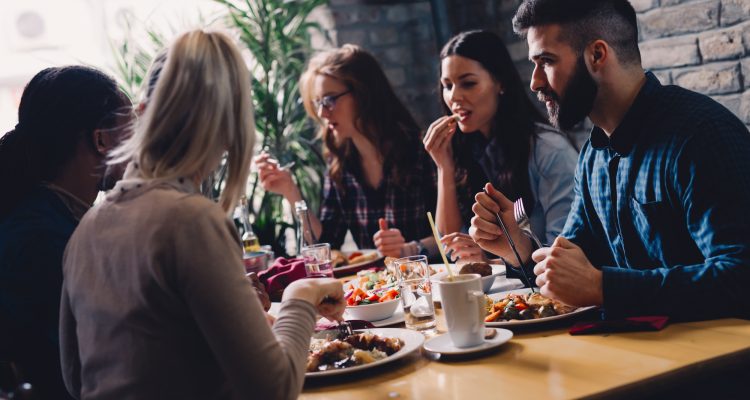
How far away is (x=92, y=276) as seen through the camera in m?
1.23

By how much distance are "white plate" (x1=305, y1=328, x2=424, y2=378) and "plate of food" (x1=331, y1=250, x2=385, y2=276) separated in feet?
2.92

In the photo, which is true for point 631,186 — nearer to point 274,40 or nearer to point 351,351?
point 351,351

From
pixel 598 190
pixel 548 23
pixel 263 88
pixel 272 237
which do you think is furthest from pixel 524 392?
pixel 263 88

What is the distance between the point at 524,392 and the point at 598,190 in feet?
2.74

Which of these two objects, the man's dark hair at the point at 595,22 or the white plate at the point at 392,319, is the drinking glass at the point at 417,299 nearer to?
the white plate at the point at 392,319

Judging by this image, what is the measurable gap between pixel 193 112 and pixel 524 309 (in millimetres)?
791

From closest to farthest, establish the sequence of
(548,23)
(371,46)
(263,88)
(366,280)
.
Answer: (548,23) → (366,280) → (263,88) → (371,46)

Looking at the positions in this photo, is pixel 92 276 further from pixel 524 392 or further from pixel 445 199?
pixel 445 199

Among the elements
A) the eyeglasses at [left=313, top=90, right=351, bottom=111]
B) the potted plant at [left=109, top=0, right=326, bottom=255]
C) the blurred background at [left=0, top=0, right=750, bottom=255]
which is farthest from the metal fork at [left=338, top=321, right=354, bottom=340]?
the potted plant at [left=109, top=0, right=326, bottom=255]

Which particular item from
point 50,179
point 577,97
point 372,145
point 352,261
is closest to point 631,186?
point 577,97

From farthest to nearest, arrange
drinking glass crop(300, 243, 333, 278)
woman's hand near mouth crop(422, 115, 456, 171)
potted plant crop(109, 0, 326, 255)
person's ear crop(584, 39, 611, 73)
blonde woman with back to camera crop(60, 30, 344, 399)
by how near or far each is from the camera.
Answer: potted plant crop(109, 0, 326, 255)
woman's hand near mouth crop(422, 115, 456, 171)
drinking glass crop(300, 243, 333, 278)
person's ear crop(584, 39, 611, 73)
blonde woman with back to camera crop(60, 30, 344, 399)

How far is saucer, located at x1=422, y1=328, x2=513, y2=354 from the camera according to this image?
4.70 feet

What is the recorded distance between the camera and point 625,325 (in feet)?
4.83

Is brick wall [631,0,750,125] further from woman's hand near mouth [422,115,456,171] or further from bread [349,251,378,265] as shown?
bread [349,251,378,265]
